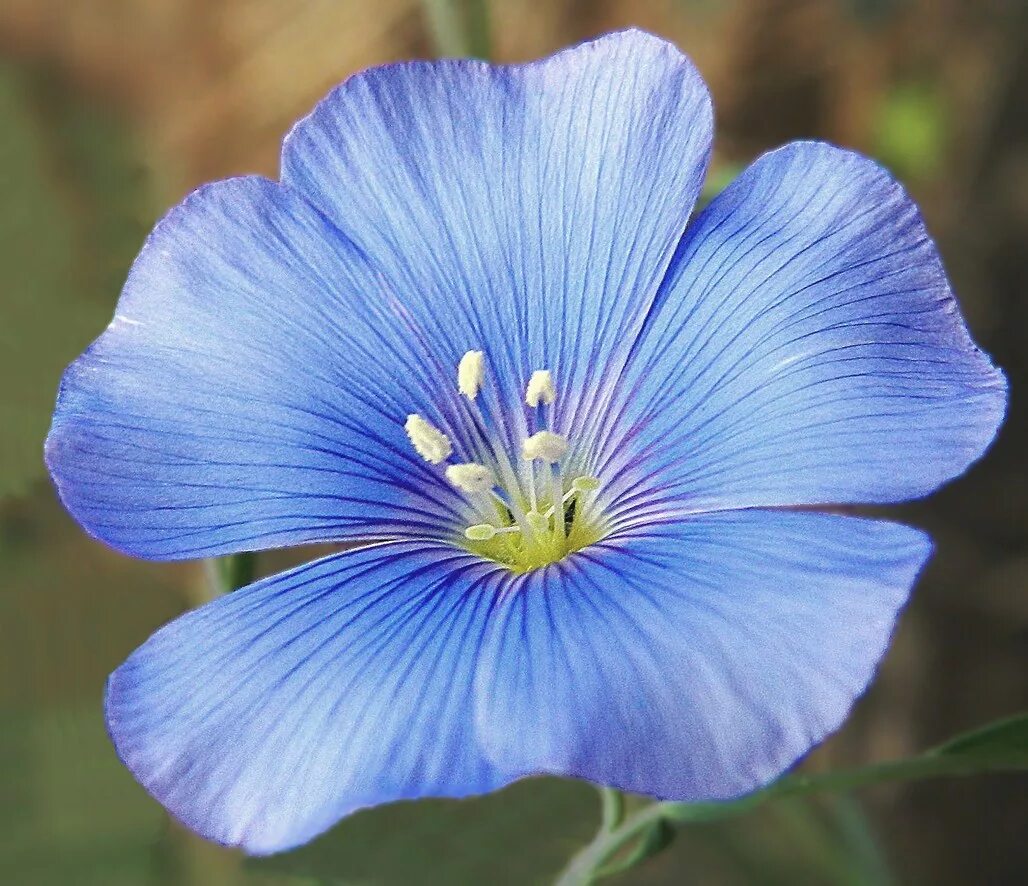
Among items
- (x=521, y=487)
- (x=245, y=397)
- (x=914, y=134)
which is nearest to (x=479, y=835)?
(x=521, y=487)

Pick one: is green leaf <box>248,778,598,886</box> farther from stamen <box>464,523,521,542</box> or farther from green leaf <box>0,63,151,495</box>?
green leaf <box>0,63,151,495</box>

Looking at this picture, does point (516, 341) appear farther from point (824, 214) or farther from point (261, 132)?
point (261, 132)

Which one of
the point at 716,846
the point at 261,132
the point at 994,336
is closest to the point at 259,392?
the point at 716,846

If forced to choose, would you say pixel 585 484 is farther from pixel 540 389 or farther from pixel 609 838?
pixel 609 838

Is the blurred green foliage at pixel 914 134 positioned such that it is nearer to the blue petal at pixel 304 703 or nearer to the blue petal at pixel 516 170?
the blue petal at pixel 516 170

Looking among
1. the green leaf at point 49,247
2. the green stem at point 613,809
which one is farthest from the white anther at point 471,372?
the green leaf at point 49,247

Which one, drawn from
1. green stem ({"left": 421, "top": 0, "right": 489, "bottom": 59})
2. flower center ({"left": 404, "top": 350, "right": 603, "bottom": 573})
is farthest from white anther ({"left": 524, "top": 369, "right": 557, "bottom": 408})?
green stem ({"left": 421, "top": 0, "right": 489, "bottom": 59})
